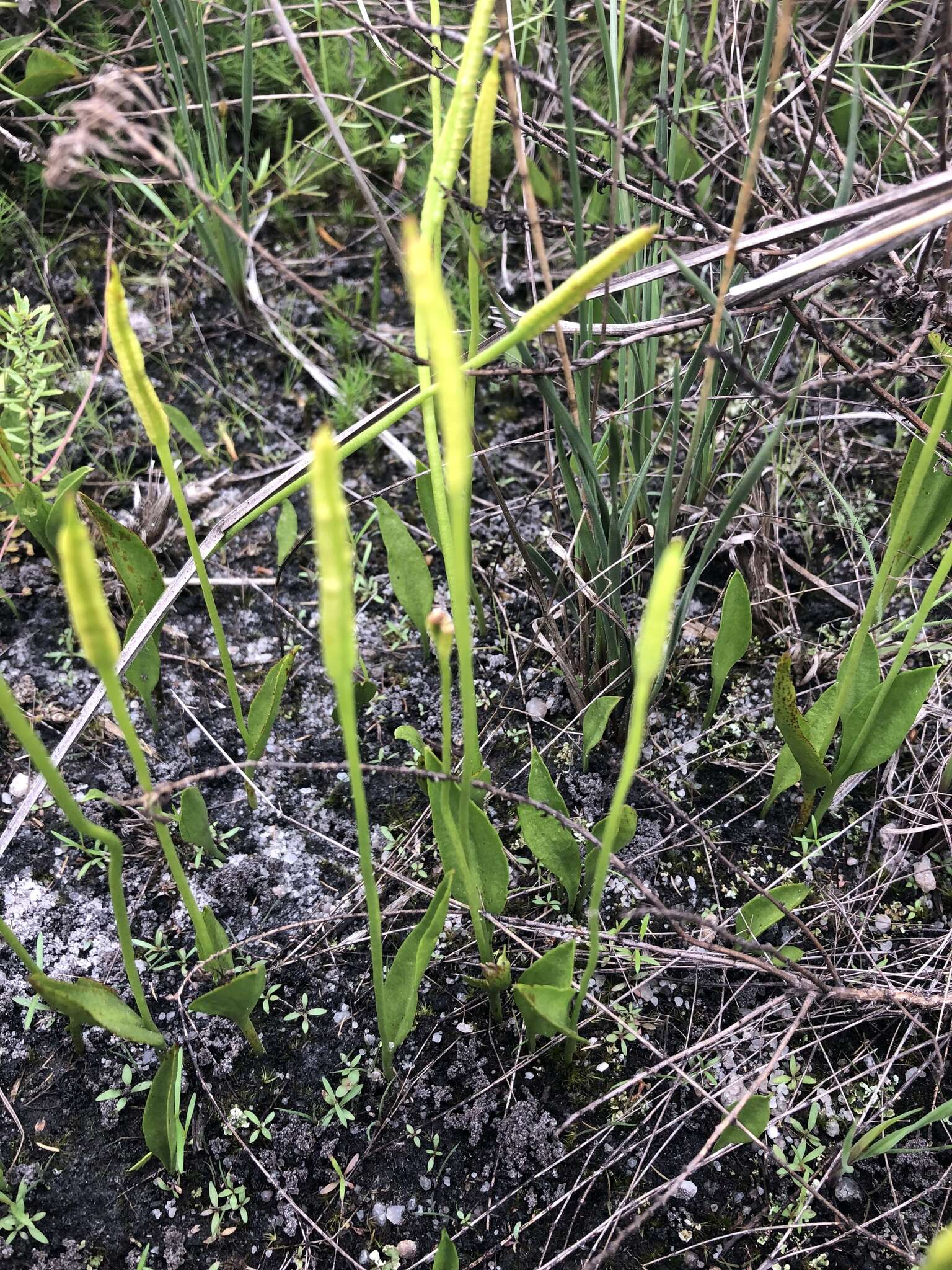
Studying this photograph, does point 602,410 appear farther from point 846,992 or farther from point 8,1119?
point 8,1119

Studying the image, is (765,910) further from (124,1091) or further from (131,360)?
(131,360)

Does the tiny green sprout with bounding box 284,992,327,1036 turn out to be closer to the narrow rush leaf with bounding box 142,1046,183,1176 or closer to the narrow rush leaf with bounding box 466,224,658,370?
the narrow rush leaf with bounding box 142,1046,183,1176

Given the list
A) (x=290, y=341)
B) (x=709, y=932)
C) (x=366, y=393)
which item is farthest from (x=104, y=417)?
(x=709, y=932)

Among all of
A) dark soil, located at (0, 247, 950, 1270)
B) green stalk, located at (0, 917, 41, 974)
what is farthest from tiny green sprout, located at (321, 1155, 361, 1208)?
green stalk, located at (0, 917, 41, 974)

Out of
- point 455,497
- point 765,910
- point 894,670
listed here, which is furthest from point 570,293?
point 765,910

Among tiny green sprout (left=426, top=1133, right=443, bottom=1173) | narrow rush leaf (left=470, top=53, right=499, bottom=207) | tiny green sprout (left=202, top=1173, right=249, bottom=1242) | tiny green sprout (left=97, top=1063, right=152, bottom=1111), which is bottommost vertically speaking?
tiny green sprout (left=426, top=1133, right=443, bottom=1173)

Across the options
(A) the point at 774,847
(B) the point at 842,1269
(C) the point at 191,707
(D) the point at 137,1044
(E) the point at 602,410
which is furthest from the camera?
(E) the point at 602,410
